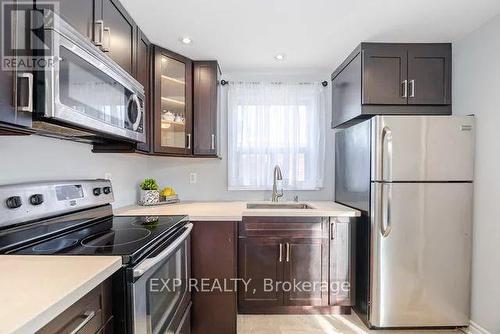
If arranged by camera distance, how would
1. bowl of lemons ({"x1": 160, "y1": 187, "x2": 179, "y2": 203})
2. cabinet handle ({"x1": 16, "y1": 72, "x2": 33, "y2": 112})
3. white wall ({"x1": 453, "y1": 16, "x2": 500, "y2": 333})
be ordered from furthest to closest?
bowl of lemons ({"x1": 160, "y1": 187, "x2": 179, "y2": 203}), white wall ({"x1": 453, "y1": 16, "x2": 500, "y2": 333}), cabinet handle ({"x1": 16, "y1": 72, "x2": 33, "y2": 112})

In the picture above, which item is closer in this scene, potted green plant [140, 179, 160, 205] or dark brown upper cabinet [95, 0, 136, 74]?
dark brown upper cabinet [95, 0, 136, 74]

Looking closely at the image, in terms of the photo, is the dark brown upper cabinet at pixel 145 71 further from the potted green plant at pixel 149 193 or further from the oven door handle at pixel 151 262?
the oven door handle at pixel 151 262

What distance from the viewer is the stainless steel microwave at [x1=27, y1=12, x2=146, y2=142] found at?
95cm

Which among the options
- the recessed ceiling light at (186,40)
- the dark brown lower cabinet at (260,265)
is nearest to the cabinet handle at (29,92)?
the recessed ceiling light at (186,40)

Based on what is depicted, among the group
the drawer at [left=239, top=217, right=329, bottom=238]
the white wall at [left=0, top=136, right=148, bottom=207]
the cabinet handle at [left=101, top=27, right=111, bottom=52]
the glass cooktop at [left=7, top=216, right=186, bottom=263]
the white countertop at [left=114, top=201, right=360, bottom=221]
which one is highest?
the cabinet handle at [left=101, top=27, right=111, bottom=52]

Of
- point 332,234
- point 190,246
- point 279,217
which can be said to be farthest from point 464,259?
point 190,246

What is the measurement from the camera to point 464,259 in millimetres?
1997

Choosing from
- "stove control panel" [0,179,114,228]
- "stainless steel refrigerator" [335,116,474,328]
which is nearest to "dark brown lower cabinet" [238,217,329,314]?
"stainless steel refrigerator" [335,116,474,328]

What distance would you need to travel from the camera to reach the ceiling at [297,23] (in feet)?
5.43

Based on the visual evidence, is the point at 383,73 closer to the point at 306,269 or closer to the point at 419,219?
the point at 419,219

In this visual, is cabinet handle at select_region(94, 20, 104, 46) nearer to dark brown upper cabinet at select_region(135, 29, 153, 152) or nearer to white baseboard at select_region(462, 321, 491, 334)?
dark brown upper cabinet at select_region(135, 29, 153, 152)

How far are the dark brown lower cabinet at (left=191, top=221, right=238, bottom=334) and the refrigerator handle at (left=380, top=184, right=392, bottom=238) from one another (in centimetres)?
106

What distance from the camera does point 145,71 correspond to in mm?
2039

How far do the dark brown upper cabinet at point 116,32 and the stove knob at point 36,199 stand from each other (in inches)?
30.3
